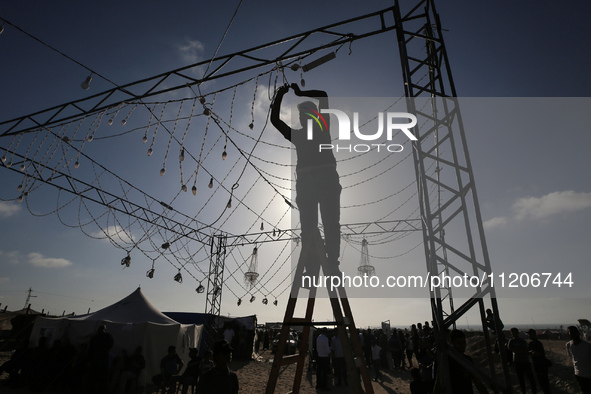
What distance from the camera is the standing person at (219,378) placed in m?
2.77

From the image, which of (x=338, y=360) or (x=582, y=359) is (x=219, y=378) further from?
(x=338, y=360)

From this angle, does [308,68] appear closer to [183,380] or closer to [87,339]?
[183,380]

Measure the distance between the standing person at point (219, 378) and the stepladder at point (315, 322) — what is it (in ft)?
1.34

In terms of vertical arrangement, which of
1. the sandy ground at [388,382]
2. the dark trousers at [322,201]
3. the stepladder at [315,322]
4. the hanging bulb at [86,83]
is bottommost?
the sandy ground at [388,382]

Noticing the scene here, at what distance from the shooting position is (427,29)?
5.79 meters

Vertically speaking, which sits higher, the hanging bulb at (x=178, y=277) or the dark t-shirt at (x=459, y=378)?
the hanging bulb at (x=178, y=277)

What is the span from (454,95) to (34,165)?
13.3 m

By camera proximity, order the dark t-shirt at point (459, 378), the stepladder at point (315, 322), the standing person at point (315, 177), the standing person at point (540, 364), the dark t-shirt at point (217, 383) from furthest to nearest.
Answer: the standing person at point (540, 364) → the dark t-shirt at point (459, 378) → the standing person at point (315, 177) → the dark t-shirt at point (217, 383) → the stepladder at point (315, 322)

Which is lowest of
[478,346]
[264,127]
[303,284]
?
[478,346]

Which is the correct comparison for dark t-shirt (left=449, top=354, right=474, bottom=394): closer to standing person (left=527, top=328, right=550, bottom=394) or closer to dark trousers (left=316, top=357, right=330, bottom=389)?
standing person (left=527, top=328, right=550, bottom=394)

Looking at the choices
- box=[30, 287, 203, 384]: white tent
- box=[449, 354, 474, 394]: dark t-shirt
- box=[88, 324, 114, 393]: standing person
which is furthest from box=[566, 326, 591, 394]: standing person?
box=[30, 287, 203, 384]: white tent

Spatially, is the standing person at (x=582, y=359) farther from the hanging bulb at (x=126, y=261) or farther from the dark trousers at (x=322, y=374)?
the hanging bulb at (x=126, y=261)

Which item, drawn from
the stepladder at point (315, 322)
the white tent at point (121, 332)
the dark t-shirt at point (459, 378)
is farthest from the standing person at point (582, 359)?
the white tent at point (121, 332)

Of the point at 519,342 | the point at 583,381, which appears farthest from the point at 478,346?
the point at 583,381
